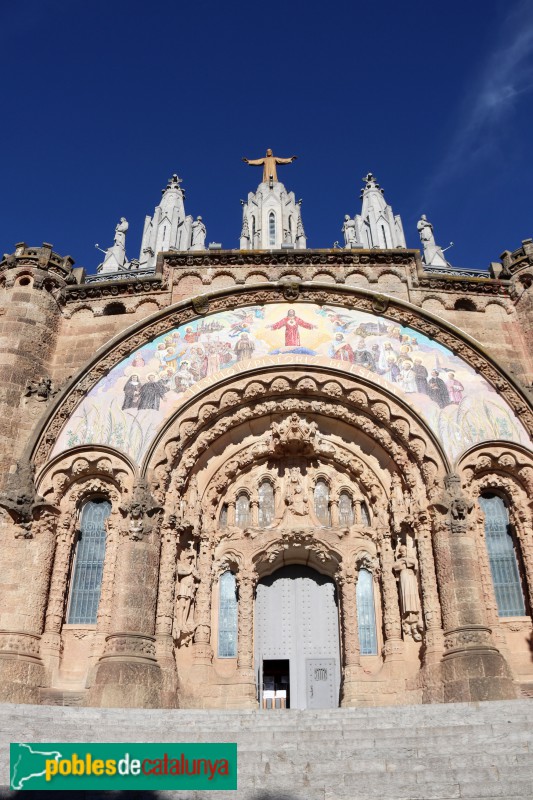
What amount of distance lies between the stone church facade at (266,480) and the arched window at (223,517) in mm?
44

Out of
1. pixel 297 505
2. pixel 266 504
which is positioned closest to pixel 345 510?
pixel 297 505

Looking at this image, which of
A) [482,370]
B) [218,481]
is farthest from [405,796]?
[482,370]

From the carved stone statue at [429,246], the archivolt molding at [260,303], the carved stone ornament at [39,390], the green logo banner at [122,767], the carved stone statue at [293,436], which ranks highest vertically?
the carved stone statue at [429,246]

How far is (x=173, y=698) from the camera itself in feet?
43.2

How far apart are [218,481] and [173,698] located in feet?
17.2

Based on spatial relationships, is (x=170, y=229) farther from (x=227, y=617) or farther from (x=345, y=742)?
(x=345, y=742)

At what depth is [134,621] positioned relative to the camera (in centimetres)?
1312

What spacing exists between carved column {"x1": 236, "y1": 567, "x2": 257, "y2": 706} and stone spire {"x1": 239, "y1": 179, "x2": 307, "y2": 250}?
40.4 meters

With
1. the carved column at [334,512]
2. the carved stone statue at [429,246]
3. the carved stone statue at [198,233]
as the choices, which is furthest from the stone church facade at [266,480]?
the carved stone statue at [198,233]

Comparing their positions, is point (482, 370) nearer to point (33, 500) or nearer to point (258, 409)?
point (258, 409)

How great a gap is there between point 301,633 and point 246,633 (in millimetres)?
1480

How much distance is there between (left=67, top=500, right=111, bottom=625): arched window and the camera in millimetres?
14258

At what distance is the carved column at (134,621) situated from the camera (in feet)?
40.4

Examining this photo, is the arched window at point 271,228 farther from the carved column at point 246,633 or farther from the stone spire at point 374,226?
the carved column at point 246,633
